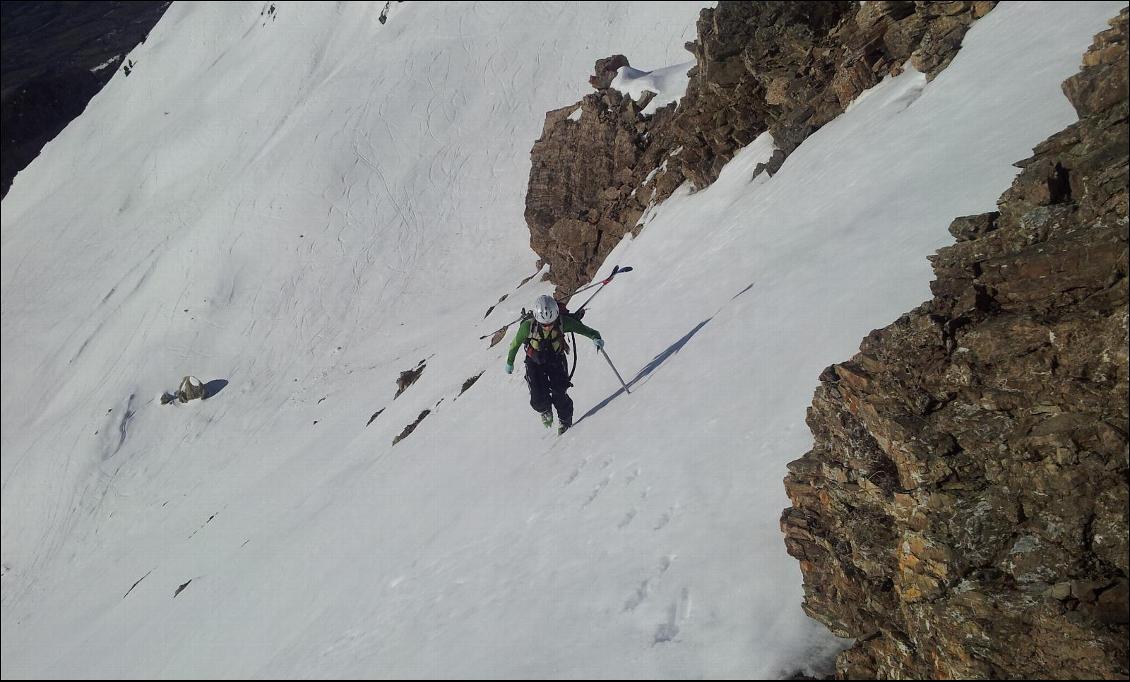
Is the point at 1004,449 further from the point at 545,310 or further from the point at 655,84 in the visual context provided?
the point at 655,84

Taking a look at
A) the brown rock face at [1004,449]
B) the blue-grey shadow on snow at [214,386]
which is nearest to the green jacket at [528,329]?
the brown rock face at [1004,449]

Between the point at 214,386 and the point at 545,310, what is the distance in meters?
29.4

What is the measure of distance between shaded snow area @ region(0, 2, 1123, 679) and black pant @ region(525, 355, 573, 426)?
0.48m

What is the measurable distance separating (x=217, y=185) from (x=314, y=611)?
45021 millimetres

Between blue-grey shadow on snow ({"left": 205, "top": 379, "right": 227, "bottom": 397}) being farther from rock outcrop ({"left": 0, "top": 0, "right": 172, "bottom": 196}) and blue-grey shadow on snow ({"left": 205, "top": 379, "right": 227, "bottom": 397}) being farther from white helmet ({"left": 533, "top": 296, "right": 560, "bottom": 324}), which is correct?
rock outcrop ({"left": 0, "top": 0, "right": 172, "bottom": 196})

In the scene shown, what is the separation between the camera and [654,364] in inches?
470

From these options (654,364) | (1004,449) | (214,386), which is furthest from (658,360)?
(214,386)

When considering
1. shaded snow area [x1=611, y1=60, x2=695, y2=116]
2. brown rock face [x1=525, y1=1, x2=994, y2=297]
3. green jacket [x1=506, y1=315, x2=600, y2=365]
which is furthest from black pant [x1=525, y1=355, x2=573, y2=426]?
shaded snow area [x1=611, y1=60, x2=695, y2=116]

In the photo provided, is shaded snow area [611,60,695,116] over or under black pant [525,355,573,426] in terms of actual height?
over

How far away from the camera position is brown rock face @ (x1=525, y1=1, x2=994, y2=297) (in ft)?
Answer: 49.9

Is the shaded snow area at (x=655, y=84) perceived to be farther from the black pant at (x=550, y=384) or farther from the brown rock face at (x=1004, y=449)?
the brown rock face at (x=1004, y=449)

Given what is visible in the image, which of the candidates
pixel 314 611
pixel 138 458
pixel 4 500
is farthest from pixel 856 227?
pixel 4 500

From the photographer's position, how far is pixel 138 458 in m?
33.3

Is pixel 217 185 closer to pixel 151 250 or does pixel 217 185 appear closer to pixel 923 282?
pixel 151 250
